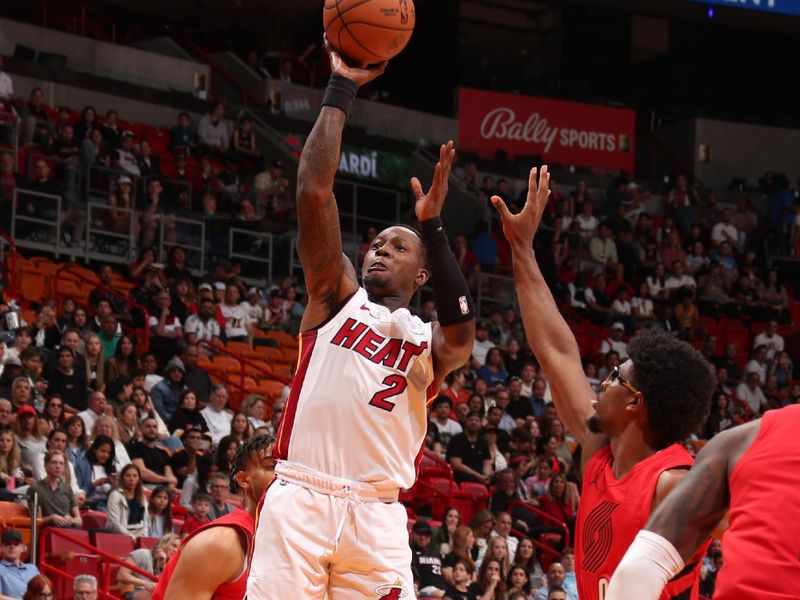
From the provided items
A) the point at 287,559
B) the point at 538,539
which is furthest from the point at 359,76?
the point at 538,539

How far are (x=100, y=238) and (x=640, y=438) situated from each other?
13.9m

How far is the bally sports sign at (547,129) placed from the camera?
2492 cm

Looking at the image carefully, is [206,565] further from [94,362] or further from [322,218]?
[94,362]

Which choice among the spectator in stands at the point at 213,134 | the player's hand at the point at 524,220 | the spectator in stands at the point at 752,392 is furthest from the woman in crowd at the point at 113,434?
the spectator in stands at the point at 752,392

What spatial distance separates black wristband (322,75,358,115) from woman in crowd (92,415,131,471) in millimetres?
6778

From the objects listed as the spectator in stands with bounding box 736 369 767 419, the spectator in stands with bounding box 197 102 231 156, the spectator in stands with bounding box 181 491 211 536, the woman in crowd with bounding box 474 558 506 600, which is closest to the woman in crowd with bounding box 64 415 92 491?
the spectator in stands with bounding box 181 491 211 536

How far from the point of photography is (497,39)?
27.4 meters

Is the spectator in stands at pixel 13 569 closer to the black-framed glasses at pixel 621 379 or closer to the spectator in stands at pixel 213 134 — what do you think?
the black-framed glasses at pixel 621 379

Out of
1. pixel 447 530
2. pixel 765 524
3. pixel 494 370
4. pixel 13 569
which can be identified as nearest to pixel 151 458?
pixel 13 569

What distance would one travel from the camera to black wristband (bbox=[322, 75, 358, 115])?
17.8 ft

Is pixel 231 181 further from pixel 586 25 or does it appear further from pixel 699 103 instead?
pixel 699 103

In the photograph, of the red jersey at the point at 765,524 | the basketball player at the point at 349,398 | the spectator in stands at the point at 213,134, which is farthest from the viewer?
the spectator in stands at the point at 213,134

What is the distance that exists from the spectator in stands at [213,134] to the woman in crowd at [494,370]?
551 centimetres

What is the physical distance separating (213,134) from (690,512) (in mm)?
17951
